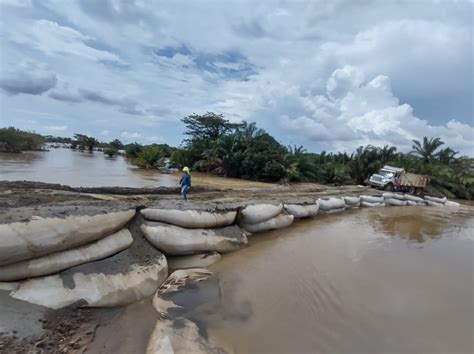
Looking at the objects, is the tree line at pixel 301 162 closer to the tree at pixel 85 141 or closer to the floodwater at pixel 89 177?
the floodwater at pixel 89 177

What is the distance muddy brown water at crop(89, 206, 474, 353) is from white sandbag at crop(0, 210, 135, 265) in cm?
113

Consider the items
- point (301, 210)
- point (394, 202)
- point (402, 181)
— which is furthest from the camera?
point (402, 181)

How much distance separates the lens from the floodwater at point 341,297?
3.29 meters

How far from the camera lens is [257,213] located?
7.08 metres

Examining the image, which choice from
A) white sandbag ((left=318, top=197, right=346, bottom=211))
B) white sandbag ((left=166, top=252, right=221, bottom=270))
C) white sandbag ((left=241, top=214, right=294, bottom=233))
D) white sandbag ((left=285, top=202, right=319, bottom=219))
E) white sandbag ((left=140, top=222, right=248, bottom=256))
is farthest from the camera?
white sandbag ((left=318, top=197, right=346, bottom=211))

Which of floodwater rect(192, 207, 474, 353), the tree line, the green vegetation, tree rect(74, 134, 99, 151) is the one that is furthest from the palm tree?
tree rect(74, 134, 99, 151)

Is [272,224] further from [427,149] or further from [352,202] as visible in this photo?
[427,149]

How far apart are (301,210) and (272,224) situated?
194 centimetres

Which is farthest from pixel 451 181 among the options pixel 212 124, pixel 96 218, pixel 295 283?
pixel 96 218

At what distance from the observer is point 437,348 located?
3262mm

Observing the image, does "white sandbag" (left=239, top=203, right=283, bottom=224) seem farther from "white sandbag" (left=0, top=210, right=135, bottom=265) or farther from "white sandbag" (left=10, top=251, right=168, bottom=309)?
"white sandbag" (left=0, top=210, right=135, bottom=265)

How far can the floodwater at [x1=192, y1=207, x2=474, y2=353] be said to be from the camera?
10.8 feet

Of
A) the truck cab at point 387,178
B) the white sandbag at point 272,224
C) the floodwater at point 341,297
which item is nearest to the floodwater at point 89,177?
the white sandbag at point 272,224

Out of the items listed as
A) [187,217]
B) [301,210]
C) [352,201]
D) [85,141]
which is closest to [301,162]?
[352,201]
